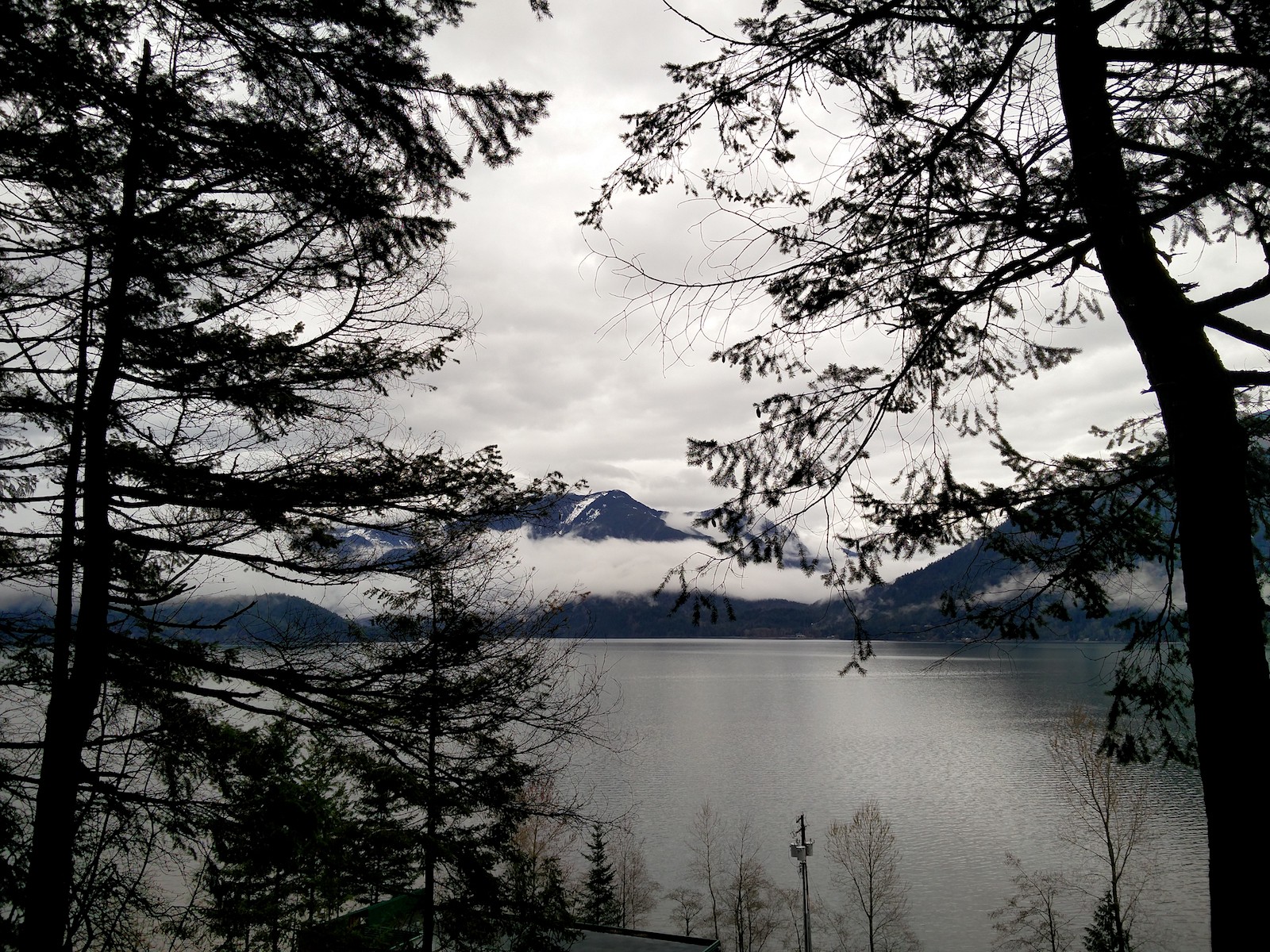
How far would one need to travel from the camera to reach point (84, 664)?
4.40m

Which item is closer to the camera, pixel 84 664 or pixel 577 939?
pixel 84 664

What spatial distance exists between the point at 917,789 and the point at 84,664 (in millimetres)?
48702

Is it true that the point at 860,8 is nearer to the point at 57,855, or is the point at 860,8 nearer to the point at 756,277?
the point at 756,277

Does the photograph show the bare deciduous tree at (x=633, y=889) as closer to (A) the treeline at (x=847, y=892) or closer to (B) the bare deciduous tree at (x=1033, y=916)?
(A) the treeline at (x=847, y=892)

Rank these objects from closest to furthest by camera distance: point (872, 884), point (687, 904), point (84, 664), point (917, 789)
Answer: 1. point (84, 664)
2. point (872, 884)
3. point (687, 904)
4. point (917, 789)

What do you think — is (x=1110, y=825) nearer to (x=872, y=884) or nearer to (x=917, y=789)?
(x=917, y=789)

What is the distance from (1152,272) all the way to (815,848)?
37104 mm

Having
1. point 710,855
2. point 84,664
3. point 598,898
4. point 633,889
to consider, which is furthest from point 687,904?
point 84,664

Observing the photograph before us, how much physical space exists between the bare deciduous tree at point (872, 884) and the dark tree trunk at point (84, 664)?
27.0 metres

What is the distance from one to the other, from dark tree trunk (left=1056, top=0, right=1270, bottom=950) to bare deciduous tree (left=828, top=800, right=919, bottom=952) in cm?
2661

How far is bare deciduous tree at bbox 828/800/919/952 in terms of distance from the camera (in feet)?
86.4

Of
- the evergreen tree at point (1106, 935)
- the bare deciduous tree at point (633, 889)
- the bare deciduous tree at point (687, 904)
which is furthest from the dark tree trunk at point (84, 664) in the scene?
the bare deciduous tree at point (687, 904)

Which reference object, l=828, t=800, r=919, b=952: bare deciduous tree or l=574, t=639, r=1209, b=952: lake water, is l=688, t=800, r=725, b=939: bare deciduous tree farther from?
l=828, t=800, r=919, b=952: bare deciduous tree

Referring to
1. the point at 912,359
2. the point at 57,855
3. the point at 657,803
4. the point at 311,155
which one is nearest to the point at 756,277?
the point at 912,359
